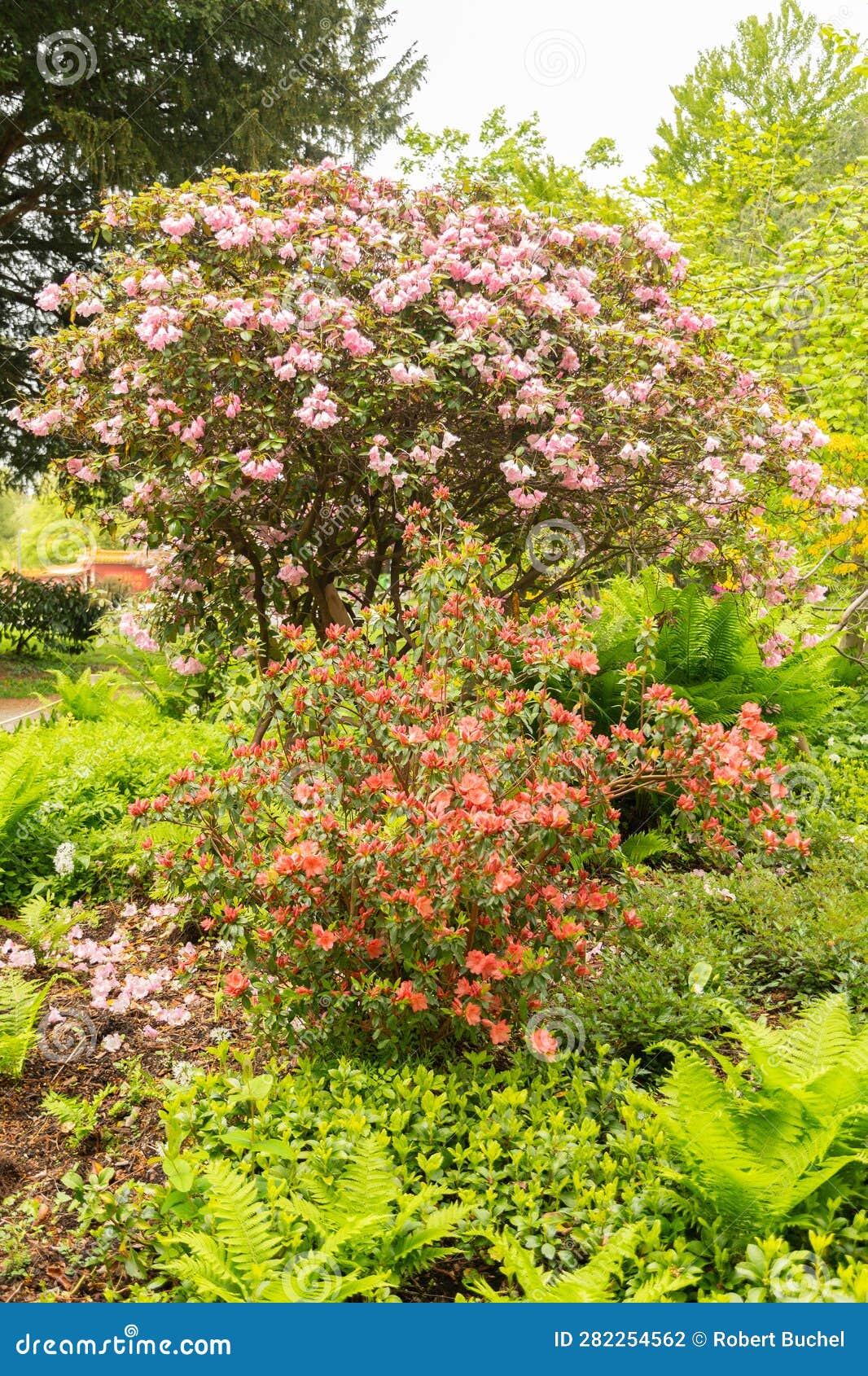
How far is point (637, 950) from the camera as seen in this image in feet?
10.9

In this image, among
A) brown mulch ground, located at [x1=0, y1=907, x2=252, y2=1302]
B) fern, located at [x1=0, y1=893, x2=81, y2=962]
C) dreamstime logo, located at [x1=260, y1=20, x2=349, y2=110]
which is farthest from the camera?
dreamstime logo, located at [x1=260, y1=20, x2=349, y2=110]

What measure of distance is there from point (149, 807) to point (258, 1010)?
60cm

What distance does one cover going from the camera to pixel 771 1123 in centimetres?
215

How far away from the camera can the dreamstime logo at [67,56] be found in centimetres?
1062

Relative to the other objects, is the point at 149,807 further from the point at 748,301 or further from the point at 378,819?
the point at 748,301

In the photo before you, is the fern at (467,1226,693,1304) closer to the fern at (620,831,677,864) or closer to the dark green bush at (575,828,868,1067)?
the dark green bush at (575,828,868,1067)
